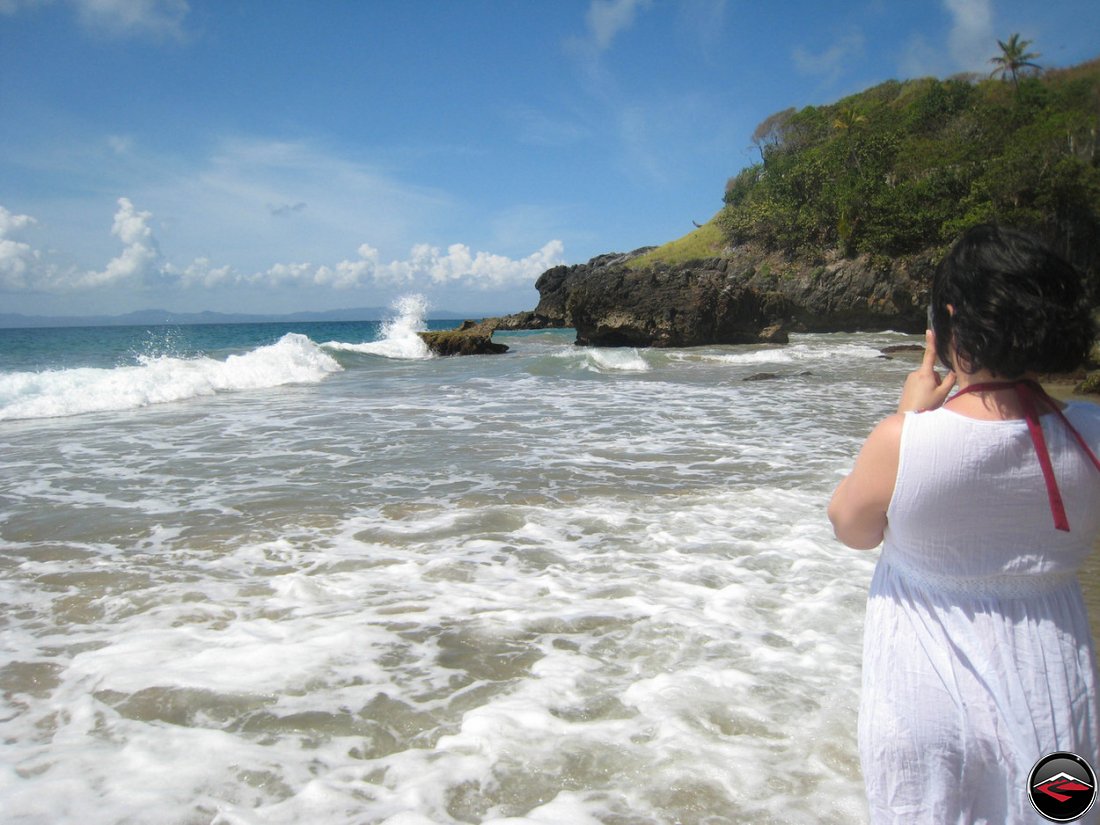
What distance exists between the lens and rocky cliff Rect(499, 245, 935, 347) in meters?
26.8

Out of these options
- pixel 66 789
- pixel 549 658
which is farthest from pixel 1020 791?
pixel 66 789

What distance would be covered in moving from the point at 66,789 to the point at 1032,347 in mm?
3013

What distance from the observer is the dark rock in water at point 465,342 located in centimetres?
2648

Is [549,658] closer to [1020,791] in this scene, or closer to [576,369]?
[1020,791]

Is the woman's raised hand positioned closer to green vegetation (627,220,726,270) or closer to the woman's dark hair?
the woman's dark hair

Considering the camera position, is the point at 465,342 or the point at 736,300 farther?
the point at 736,300

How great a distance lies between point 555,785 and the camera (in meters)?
2.37

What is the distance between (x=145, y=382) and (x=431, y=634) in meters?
13.6

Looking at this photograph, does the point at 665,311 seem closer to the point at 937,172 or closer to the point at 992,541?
the point at 937,172

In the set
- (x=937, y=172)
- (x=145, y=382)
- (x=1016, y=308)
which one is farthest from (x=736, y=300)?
(x=1016, y=308)

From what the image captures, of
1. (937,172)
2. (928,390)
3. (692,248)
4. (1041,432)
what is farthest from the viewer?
(692,248)

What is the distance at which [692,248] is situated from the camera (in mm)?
56125

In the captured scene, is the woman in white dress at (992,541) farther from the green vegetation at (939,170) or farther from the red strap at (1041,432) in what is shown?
the green vegetation at (939,170)

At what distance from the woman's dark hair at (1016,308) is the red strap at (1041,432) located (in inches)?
1.3
